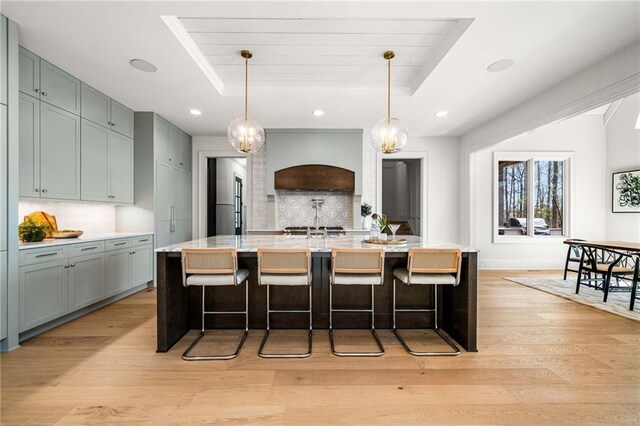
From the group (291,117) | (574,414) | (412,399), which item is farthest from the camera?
(291,117)

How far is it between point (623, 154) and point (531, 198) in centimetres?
167

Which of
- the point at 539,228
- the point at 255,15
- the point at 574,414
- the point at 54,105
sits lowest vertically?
the point at 574,414

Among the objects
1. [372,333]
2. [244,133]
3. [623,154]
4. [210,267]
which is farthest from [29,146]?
[623,154]

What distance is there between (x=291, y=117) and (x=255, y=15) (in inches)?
98.7

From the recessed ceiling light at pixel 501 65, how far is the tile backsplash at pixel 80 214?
194 inches

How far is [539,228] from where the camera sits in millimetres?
6242

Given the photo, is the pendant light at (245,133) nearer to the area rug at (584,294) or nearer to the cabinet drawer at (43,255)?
the cabinet drawer at (43,255)

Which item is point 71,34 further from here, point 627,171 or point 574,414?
point 627,171

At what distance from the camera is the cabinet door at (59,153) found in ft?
9.84

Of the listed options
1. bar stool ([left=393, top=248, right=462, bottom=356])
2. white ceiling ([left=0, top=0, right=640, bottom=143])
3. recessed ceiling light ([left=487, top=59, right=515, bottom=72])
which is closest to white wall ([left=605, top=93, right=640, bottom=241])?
white ceiling ([left=0, top=0, right=640, bottom=143])

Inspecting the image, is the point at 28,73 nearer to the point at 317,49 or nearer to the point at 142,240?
the point at 142,240

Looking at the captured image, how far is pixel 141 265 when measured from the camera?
171 inches

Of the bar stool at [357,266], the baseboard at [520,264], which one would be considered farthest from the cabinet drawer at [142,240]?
the baseboard at [520,264]

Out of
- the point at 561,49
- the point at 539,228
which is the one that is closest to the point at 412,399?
the point at 561,49
